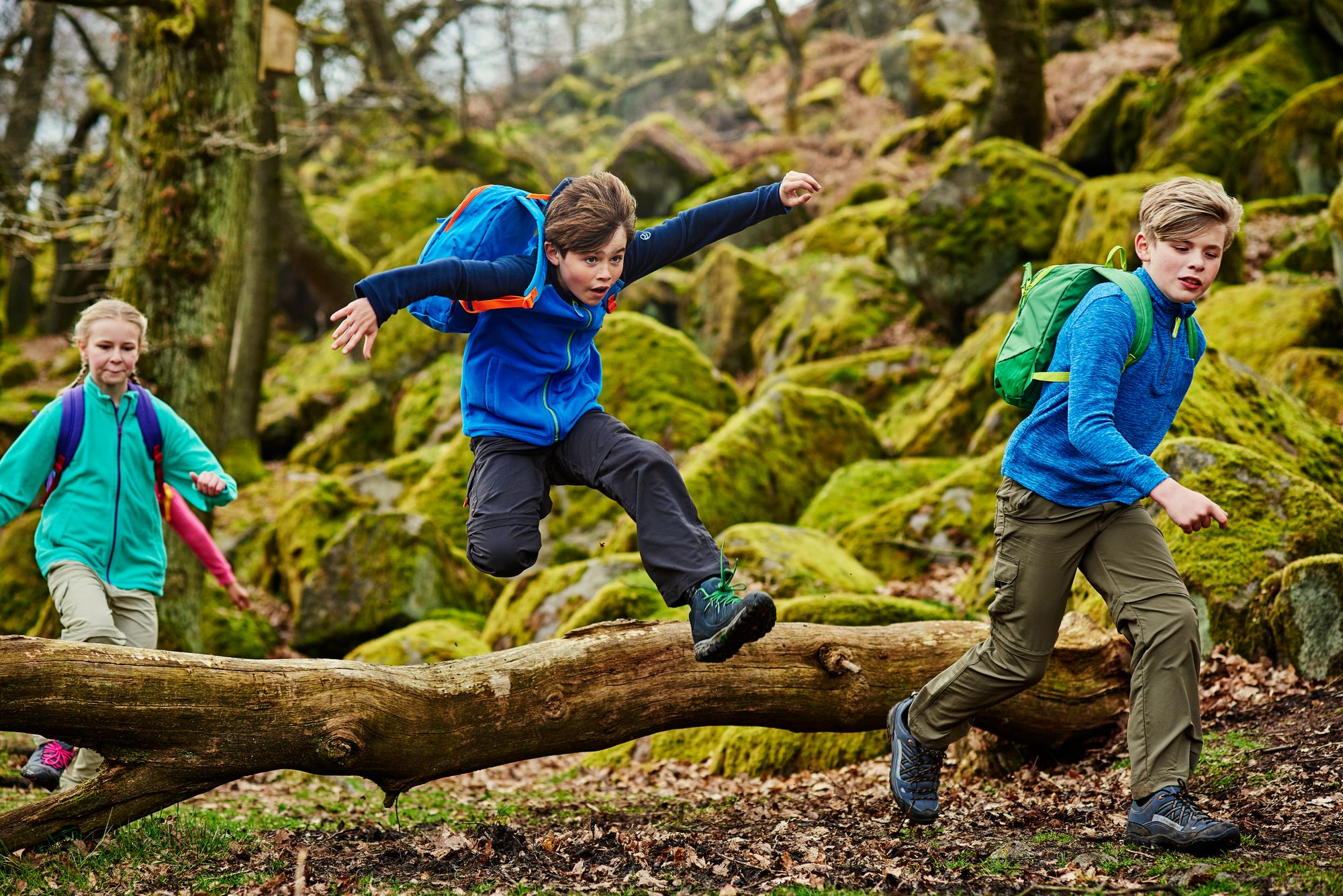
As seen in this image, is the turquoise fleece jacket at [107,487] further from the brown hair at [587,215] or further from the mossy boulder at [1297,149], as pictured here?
the mossy boulder at [1297,149]

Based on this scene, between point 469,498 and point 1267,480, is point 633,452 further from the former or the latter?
point 1267,480

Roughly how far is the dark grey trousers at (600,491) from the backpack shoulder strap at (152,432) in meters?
1.91

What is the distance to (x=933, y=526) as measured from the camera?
9375 mm

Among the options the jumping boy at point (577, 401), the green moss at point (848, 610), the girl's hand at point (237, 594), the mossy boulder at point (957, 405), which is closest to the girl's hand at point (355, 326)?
the jumping boy at point (577, 401)

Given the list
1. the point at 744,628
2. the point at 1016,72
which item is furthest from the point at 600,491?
the point at 1016,72

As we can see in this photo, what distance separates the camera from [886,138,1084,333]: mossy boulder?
14.0m

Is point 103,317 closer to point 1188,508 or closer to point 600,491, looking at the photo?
point 600,491

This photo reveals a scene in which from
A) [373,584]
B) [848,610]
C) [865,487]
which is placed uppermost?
[865,487]

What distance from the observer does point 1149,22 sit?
2442cm

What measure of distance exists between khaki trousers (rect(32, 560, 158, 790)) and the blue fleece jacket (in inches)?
81.5

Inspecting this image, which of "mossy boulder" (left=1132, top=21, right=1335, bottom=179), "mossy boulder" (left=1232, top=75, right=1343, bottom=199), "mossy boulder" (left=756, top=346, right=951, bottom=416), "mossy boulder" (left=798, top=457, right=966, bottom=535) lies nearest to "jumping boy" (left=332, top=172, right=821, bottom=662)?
"mossy boulder" (left=798, top=457, right=966, bottom=535)

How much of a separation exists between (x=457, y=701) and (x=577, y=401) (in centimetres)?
152

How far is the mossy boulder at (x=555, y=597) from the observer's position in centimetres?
884

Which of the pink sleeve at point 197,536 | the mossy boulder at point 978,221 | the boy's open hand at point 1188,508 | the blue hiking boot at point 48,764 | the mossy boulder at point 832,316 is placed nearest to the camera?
the boy's open hand at point 1188,508
